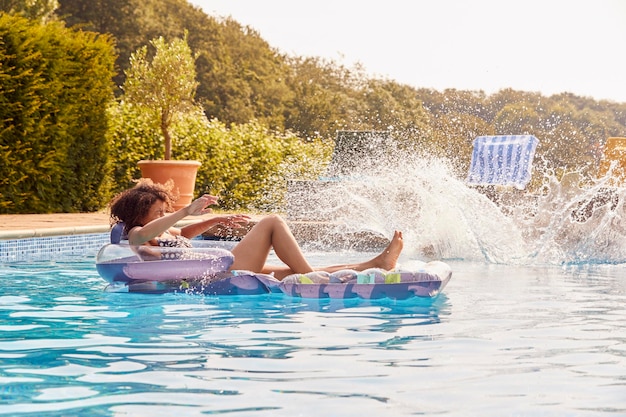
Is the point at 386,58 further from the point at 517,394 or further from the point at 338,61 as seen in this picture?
the point at 517,394

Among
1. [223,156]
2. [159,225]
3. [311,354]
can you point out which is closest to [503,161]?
[223,156]

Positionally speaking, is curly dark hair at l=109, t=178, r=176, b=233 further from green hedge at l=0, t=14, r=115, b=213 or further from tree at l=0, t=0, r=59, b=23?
tree at l=0, t=0, r=59, b=23

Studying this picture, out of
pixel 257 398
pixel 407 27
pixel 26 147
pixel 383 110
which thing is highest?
pixel 407 27

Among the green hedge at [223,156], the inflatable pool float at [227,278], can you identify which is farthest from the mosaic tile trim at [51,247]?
the green hedge at [223,156]

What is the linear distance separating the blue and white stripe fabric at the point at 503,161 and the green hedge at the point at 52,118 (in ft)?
18.7

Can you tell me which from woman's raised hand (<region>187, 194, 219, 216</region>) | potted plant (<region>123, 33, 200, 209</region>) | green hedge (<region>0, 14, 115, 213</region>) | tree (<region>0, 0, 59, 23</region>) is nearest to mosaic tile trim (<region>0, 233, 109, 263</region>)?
green hedge (<region>0, 14, 115, 213</region>)

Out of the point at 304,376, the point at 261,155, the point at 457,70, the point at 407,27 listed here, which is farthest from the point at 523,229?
the point at 407,27

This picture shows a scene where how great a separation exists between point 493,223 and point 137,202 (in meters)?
4.68

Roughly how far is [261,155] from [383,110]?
23.2 metres

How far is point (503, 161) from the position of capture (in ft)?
47.1

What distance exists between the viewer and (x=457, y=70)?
34.8 m

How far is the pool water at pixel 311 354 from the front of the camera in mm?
3219

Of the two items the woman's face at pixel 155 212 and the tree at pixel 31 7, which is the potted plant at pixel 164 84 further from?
the tree at pixel 31 7

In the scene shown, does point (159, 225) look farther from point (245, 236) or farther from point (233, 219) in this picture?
point (245, 236)
